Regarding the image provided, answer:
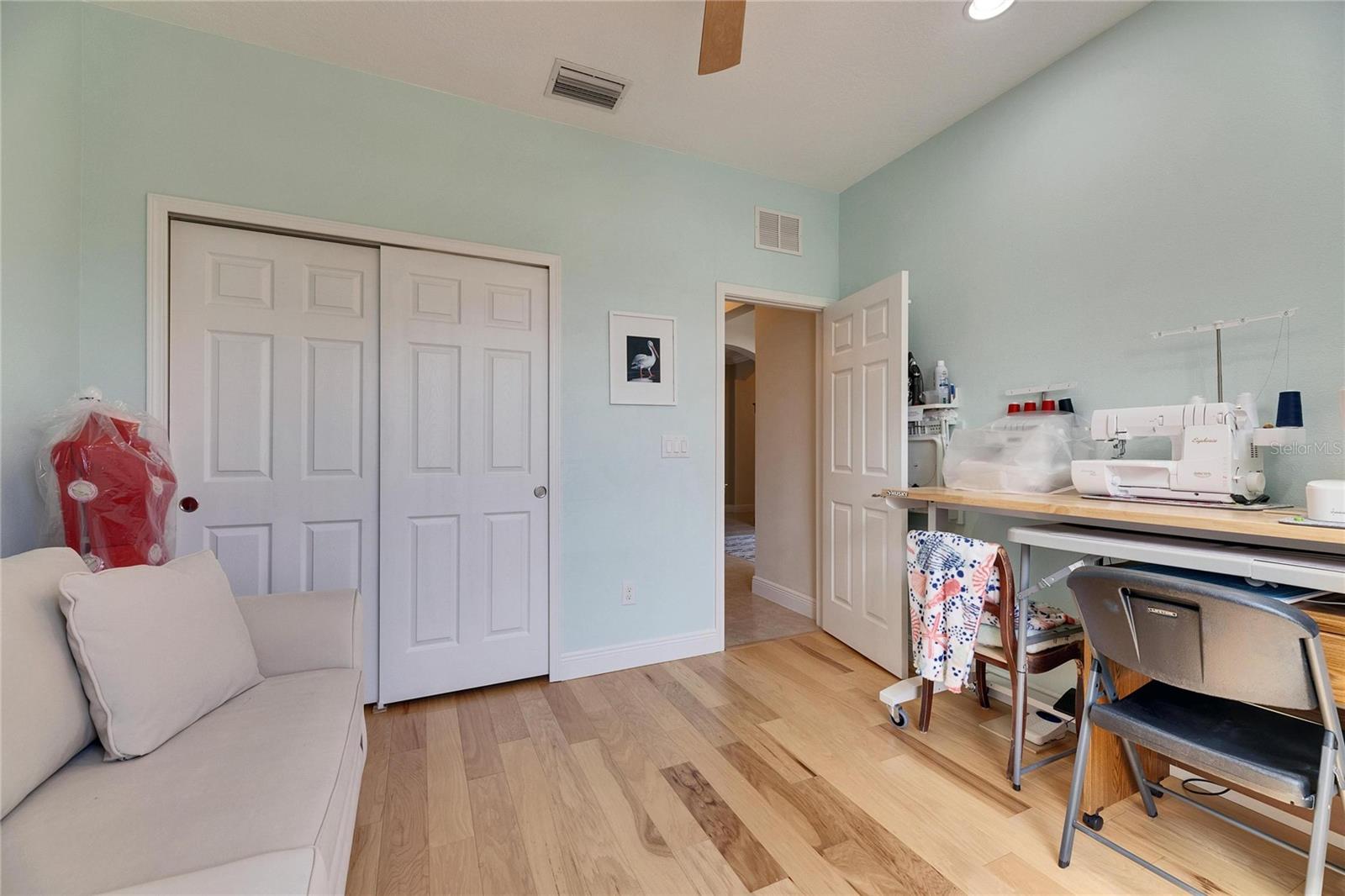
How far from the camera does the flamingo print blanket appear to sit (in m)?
1.88

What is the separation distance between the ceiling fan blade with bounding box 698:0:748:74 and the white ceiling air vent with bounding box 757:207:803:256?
1.42 m

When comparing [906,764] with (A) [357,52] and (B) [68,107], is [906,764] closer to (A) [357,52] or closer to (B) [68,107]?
(A) [357,52]

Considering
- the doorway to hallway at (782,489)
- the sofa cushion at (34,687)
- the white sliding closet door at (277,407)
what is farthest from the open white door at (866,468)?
the sofa cushion at (34,687)

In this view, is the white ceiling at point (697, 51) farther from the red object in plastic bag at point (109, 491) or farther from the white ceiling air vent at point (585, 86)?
the red object in plastic bag at point (109, 491)

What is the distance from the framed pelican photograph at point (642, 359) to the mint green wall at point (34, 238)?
6.59 feet

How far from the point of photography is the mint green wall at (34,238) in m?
1.54

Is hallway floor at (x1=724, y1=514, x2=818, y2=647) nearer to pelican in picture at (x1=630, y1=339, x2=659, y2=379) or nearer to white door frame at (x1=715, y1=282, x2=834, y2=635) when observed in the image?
white door frame at (x1=715, y1=282, x2=834, y2=635)

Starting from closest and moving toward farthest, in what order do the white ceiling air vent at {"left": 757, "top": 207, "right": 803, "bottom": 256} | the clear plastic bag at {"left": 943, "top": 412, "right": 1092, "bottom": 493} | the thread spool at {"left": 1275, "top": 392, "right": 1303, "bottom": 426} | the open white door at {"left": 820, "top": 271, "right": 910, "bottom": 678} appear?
the thread spool at {"left": 1275, "top": 392, "right": 1303, "bottom": 426}, the clear plastic bag at {"left": 943, "top": 412, "right": 1092, "bottom": 493}, the open white door at {"left": 820, "top": 271, "right": 910, "bottom": 678}, the white ceiling air vent at {"left": 757, "top": 207, "right": 803, "bottom": 256}

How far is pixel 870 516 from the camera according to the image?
279cm

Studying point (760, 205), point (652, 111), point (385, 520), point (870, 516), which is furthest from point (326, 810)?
point (760, 205)

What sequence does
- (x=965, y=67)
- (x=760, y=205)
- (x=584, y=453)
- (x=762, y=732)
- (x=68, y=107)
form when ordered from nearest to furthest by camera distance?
(x=68, y=107) → (x=762, y=732) → (x=965, y=67) → (x=584, y=453) → (x=760, y=205)

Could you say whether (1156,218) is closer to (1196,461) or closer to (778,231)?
(1196,461)

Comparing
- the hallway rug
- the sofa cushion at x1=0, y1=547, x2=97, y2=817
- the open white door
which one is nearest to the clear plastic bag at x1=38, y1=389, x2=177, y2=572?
the sofa cushion at x1=0, y1=547, x2=97, y2=817

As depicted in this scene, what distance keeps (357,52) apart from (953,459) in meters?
3.17
